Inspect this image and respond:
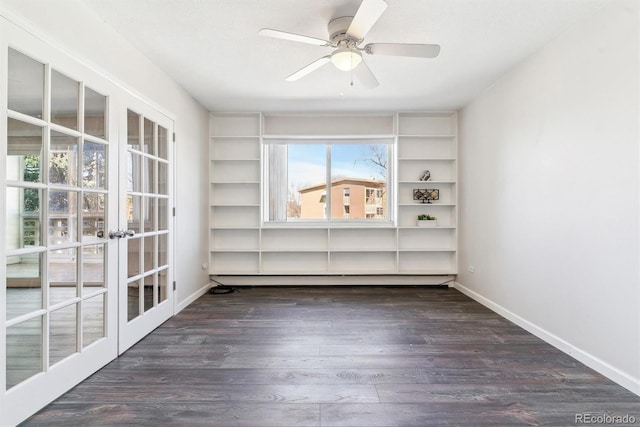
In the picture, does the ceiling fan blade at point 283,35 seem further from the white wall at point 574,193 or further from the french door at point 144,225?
the white wall at point 574,193

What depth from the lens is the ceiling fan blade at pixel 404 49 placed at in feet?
6.93

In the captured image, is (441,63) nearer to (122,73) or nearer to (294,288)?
(122,73)

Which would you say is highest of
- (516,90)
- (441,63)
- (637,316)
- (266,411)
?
(441,63)

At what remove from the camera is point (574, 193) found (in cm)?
235

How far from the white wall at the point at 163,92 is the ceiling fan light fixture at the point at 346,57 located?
5.39 ft

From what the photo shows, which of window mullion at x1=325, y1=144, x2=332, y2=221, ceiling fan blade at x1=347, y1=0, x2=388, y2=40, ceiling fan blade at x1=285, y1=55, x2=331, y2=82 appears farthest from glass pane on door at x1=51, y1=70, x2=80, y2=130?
window mullion at x1=325, y1=144, x2=332, y2=221

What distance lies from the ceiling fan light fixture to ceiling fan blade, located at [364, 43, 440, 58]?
0.10 meters

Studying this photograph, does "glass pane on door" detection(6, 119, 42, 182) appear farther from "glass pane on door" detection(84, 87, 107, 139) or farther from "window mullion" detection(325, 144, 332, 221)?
"window mullion" detection(325, 144, 332, 221)

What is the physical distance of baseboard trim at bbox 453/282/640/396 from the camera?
194 cm

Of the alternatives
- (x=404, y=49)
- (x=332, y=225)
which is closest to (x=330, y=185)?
(x=332, y=225)

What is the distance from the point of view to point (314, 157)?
4734 millimetres

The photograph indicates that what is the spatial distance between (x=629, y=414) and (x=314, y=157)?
397 centimetres

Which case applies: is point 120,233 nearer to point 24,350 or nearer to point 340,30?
point 24,350

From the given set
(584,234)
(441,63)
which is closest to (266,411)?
(584,234)
